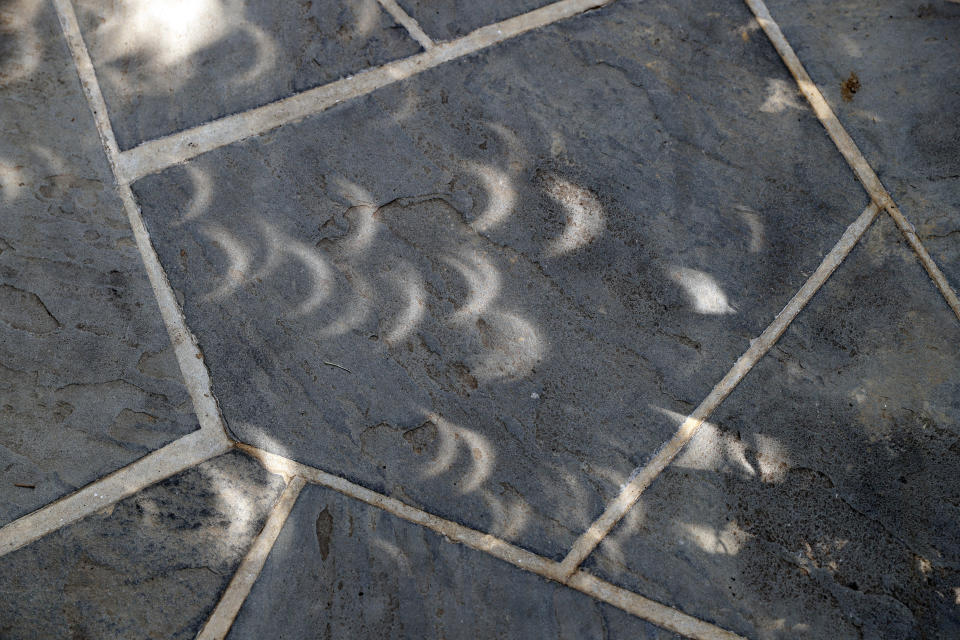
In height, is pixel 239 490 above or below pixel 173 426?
below

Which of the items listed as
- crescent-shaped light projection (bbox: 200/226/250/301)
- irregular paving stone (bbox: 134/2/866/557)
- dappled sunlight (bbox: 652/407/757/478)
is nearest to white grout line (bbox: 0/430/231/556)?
irregular paving stone (bbox: 134/2/866/557)

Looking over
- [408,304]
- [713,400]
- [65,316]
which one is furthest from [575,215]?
[65,316]

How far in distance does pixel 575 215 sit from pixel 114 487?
5.69ft

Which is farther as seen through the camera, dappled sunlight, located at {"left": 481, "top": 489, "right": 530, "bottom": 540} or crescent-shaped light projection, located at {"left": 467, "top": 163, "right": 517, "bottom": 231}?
crescent-shaped light projection, located at {"left": 467, "top": 163, "right": 517, "bottom": 231}

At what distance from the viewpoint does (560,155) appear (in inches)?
92.0

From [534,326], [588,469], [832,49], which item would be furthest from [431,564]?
[832,49]

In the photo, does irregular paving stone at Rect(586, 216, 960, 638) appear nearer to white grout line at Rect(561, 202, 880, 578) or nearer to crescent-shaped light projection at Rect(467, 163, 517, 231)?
white grout line at Rect(561, 202, 880, 578)

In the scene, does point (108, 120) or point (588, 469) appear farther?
point (108, 120)

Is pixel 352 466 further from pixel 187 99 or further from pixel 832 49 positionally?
pixel 832 49

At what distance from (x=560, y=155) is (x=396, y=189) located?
23.2 inches

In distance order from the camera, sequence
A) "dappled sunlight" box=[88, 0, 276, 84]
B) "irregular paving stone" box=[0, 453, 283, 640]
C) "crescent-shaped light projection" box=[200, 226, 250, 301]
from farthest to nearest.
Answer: "dappled sunlight" box=[88, 0, 276, 84] → "crescent-shaped light projection" box=[200, 226, 250, 301] → "irregular paving stone" box=[0, 453, 283, 640]

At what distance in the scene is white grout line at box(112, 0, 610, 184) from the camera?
2268 mm

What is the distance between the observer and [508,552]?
6.84 feet

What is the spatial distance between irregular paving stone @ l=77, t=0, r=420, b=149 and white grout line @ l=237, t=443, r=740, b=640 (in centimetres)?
119
